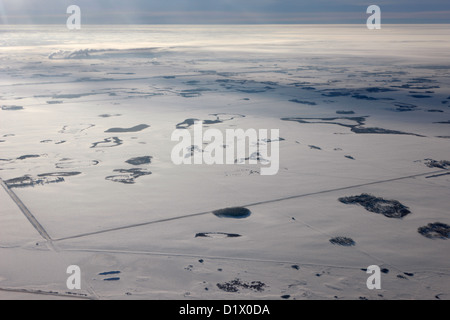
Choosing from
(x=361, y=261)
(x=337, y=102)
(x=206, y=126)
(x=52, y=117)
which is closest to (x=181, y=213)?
(x=361, y=261)

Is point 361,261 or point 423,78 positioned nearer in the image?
point 361,261

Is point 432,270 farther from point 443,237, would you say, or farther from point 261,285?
point 261,285

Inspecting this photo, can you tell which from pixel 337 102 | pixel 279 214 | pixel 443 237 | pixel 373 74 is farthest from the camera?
pixel 373 74

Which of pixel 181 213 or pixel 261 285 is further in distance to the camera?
pixel 181 213

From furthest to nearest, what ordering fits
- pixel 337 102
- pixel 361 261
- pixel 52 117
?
pixel 337 102
pixel 52 117
pixel 361 261

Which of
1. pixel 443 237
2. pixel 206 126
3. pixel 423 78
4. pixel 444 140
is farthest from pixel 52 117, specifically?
pixel 423 78

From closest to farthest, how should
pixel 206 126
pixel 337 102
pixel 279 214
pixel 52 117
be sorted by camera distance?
pixel 279 214 → pixel 206 126 → pixel 52 117 → pixel 337 102
